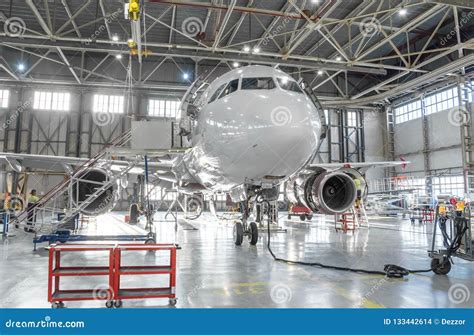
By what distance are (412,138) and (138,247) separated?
3329 centimetres

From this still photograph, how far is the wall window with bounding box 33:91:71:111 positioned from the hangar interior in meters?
0.11

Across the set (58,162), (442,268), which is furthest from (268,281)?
(58,162)

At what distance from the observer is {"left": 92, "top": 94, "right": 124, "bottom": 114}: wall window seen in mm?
30614

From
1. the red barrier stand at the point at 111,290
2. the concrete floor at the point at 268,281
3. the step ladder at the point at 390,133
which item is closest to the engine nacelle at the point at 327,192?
the concrete floor at the point at 268,281

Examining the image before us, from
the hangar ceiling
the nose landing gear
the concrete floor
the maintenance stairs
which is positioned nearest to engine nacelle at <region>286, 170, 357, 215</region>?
the concrete floor

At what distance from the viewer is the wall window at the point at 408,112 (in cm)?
3174

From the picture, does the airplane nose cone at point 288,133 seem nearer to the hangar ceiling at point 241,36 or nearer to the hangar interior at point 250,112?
the hangar interior at point 250,112

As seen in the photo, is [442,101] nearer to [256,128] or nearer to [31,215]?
[256,128]

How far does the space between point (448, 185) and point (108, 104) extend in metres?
29.5

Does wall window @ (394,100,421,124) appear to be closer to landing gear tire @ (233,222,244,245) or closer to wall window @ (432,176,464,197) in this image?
wall window @ (432,176,464,197)

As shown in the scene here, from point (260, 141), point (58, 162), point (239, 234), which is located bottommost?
point (239, 234)

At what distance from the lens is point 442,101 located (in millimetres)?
28766

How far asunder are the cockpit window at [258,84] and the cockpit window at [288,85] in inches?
7.3

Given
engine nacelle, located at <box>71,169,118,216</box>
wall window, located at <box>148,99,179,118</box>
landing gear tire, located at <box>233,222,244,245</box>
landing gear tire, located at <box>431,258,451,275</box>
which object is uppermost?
wall window, located at <box>148,99,179,118</box>
